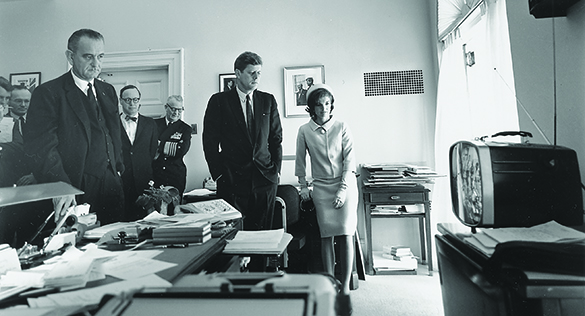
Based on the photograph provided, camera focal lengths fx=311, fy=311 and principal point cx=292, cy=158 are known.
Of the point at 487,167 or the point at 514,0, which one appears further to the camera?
the point at 514,0

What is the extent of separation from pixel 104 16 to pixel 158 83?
83 centimetres

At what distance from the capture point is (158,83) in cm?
191

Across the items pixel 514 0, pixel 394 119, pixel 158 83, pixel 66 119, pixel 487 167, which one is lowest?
pixel 487 167

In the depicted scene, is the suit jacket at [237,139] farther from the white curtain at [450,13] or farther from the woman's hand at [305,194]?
the white curtain at [450,13]

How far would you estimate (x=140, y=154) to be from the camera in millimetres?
1227

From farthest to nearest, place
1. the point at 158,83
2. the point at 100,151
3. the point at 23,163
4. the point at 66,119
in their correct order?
the point at 158,83 → the point at 100,151 → the point at 66,119 → the point at 23,163

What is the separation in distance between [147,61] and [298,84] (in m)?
1.46

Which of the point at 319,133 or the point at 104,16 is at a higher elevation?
the point at 104,16

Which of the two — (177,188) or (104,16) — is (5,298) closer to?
(104,16)

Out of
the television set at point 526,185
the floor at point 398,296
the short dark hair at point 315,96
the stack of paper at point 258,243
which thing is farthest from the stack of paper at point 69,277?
the short dark hair at point 315,96

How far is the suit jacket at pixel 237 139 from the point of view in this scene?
5.77ft

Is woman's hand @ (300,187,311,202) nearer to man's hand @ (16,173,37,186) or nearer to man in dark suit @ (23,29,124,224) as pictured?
man in dark suit @ (23,29,124,224)

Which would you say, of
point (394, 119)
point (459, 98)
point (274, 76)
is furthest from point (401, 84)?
point (274, 76)

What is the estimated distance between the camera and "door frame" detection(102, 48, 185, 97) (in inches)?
43.7
